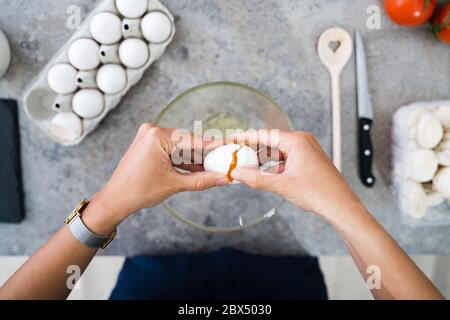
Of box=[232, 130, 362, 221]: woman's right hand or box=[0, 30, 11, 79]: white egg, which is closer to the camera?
box=[232, 130, 362, 221]: woman's right hand

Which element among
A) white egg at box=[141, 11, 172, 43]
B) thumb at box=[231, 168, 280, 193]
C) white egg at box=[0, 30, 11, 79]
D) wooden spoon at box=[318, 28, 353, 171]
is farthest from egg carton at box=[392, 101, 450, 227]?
white egg at box=[0, 30, 11, 79]

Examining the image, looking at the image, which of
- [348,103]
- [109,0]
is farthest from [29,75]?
[348,103]

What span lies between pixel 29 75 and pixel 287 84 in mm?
496

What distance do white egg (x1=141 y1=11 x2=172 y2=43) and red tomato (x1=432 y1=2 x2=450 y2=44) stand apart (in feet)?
1.59

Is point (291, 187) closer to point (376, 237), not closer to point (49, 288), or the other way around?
point (376, 237)

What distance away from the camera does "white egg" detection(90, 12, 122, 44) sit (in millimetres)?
680

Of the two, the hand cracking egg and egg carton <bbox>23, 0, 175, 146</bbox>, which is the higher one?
egg carton <bbox>23, 0, 175, 146</bbox>

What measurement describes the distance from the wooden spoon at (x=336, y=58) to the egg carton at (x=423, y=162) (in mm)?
111

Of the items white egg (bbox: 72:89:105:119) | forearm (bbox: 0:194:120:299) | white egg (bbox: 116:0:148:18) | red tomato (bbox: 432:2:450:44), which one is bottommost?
forearm (bbox: 0:194:120:299)

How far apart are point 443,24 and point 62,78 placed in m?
0.67

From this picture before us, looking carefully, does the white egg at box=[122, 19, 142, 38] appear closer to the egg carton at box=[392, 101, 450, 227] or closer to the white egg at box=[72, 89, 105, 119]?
the white egg at box=[72, 89, 105, 119]

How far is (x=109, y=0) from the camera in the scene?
2.28ft

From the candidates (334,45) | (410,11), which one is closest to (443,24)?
(410,11)
